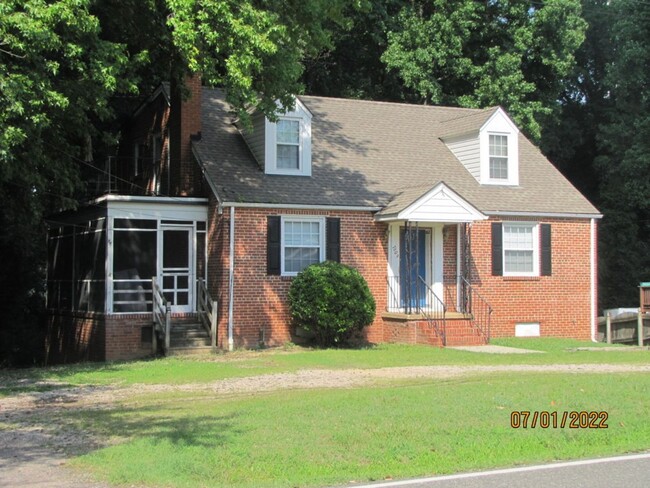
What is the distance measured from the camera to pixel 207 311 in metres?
21.4

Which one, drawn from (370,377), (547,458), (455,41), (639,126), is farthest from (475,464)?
(639,126)

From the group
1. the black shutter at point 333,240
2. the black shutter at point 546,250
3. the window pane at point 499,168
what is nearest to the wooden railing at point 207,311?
the black shutter at point 333,240

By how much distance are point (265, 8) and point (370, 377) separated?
348 inches

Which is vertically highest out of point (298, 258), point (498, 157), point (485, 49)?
point (485, 49)

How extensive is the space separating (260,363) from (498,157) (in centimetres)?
1154

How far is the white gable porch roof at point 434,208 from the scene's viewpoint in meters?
22.0

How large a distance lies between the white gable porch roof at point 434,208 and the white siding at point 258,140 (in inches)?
141

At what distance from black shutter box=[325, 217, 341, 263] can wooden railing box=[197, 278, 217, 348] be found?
3.33 meters

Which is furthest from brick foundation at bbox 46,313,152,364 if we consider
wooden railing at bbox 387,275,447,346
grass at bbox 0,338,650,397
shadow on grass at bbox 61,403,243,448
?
shadow on grass at bbox 61,403,243,448

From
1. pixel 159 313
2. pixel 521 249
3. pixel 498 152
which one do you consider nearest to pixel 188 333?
pixel 159 313

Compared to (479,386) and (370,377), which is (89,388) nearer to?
(370,377)

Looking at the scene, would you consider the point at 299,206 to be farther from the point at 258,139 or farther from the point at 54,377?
the point at 54,377

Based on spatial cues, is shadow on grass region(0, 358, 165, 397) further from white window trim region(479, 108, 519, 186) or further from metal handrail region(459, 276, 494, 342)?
white window trim region(479, 108, 519, 186)
